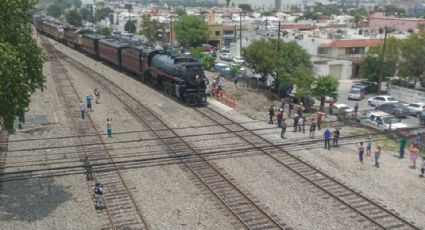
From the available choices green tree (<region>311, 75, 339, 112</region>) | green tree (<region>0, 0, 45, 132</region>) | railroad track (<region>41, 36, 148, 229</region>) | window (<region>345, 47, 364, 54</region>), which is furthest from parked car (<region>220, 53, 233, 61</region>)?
green tree (<region>0, 0, 45, 132</region>)

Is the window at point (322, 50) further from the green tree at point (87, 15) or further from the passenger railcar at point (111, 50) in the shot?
the green tree at point (87, 15)

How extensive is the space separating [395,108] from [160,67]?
18834 mm

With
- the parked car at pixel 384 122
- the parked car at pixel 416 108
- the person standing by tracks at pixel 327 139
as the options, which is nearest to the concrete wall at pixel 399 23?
the parked car at pixel 416 108

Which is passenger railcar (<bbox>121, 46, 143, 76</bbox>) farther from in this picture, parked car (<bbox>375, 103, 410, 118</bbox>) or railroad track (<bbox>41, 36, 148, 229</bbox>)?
parked car (<bbox>375, 103, 410, 118</bbox>)

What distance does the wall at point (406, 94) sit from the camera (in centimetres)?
4325

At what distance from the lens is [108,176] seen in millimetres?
21250

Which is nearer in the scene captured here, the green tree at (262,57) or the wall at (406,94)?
the green tree at (262,57)

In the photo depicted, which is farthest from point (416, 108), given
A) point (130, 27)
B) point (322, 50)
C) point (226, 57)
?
point (130, 27)

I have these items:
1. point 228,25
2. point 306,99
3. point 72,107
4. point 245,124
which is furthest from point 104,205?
point 228,25

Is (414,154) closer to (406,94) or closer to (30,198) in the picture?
(30,198)

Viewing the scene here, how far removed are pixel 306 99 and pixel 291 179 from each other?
18305 millimetres

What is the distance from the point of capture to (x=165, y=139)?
26203 millimetres

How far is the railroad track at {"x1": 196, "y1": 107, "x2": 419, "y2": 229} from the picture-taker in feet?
56.6

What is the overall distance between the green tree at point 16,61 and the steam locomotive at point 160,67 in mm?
14693
